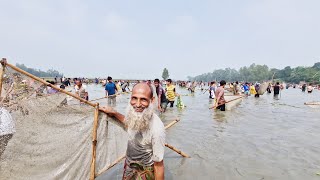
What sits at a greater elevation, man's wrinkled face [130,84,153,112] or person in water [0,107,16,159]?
man's wrinkled face [130,84,153,112]

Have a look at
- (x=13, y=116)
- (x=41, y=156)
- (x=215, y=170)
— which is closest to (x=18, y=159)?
(x=41, y=156)

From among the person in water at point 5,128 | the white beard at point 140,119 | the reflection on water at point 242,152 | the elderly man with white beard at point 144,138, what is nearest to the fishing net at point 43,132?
the person in water at point 5,128

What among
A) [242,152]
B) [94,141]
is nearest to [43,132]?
[94,141]

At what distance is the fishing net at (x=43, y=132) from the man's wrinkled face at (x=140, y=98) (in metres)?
1.18

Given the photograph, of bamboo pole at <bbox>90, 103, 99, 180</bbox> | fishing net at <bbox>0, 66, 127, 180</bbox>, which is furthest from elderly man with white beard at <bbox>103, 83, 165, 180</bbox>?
fishing net at <bbox>0, 66, 127, 180</bbox>

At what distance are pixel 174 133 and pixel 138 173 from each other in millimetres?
6783

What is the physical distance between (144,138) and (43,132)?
1.44 metres

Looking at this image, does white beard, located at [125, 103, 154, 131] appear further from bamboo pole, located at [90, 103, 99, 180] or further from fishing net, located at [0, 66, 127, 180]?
fishing net, located at [0, 66, 127, 180]

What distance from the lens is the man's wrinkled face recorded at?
2787mm

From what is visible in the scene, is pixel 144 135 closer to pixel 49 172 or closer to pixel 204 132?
pixel 49 172

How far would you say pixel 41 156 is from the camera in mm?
3426

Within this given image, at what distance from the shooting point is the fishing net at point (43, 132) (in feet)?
10.5

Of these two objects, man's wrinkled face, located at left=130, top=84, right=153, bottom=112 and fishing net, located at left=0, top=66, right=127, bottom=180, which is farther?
fishing net, located at left=0, top=66, right=127, bottom=180

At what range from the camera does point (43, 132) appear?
339 centimetres
